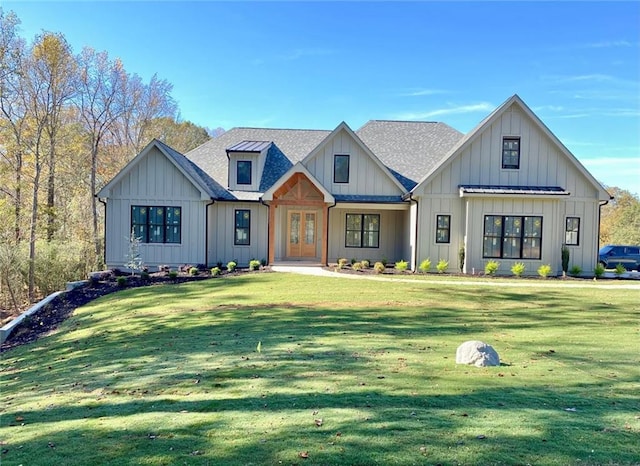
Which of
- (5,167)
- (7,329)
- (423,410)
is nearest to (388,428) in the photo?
(423,410)

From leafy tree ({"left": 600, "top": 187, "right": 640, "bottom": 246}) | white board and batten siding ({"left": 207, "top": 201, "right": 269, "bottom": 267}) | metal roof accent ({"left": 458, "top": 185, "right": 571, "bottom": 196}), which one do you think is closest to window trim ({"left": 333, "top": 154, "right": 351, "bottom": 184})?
white board and batten siding ({"left": 207, "top": 201, "right": 269, "bottom": 267})

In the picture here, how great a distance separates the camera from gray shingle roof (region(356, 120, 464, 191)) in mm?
21156

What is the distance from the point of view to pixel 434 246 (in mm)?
17578

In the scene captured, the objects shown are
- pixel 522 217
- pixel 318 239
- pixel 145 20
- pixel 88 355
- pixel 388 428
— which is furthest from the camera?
pixel 318 239

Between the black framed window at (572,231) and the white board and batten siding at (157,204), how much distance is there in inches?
625

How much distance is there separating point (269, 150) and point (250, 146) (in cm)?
204

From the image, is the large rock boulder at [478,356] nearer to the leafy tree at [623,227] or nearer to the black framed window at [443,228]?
the black framed window at [443,228]

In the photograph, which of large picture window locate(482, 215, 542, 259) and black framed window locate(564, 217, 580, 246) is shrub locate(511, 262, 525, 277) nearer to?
large picture window locate(482, 215, 542, 259)

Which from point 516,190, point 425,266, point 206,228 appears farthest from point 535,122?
point 206,228

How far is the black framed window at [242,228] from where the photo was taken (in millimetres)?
19734

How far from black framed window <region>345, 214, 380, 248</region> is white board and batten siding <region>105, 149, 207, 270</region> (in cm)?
725

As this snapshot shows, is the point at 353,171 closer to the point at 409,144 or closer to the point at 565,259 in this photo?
the point at 409,144

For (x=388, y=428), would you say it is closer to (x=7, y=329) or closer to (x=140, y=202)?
(x=7, y=329)

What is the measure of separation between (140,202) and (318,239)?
28.2 feet
